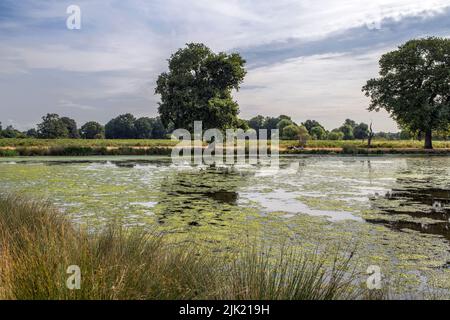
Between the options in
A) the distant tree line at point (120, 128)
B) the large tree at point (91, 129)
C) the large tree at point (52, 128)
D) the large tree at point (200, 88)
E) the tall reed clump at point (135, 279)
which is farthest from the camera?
the large tree at point (91, 129)

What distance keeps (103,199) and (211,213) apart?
3.93m

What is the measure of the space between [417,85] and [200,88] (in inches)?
1002

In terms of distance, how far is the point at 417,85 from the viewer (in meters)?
45.9

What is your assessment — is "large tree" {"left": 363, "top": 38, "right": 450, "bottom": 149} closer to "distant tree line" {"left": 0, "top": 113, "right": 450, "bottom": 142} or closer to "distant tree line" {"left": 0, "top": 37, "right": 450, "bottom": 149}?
"distant tree line" {"left": 0, "top": 37, "right": 450, "bottom": 149}

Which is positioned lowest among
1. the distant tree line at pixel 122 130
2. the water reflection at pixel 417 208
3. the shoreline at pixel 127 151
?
the water reflection at pixel 417 208

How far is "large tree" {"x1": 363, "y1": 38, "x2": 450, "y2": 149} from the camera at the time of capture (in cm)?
4347

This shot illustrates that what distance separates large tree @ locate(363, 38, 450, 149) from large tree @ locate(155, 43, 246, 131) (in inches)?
687

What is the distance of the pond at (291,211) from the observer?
657 cm

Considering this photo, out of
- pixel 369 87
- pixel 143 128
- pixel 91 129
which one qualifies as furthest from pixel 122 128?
pixel 369 87

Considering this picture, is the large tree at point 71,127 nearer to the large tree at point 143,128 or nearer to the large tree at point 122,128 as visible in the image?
the large tree at point 122,128

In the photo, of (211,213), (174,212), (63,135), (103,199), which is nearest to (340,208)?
(211,213)

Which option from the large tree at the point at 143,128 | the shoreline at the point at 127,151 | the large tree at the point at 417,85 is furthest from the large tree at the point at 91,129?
the large tree at the point at 417,85

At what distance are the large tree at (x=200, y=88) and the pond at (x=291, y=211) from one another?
79.1ft

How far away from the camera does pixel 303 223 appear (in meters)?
8.83
